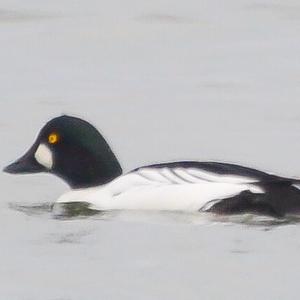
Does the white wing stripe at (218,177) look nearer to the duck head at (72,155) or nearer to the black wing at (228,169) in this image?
the black wing at (228,169)

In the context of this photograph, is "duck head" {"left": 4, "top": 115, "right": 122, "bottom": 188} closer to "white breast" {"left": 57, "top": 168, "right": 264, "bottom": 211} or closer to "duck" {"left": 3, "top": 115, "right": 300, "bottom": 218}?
"duck" {"left": 3, "top": 115, "right": 300, "bottom": 218}

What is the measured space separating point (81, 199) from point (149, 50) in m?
7.49

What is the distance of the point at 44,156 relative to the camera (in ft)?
47.8

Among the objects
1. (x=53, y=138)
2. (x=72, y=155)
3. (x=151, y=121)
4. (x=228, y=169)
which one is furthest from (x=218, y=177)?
(x=151, y=121)

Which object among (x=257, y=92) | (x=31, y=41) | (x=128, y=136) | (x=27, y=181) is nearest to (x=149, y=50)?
(x=31, y=41)

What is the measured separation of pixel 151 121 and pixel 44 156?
3.25 meters

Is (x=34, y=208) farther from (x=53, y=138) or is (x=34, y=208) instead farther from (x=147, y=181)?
(x=147, y=181)

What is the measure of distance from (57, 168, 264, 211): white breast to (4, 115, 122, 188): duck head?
1.25ft

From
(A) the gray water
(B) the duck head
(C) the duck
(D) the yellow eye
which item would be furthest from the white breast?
(D) the yellow eye

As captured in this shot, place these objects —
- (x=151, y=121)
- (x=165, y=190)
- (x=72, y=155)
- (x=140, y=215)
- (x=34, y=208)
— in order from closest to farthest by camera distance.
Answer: (x=140, y=215), (x=165, y=190), (x=34, y=208), (x=72, y=155), (x=151, y=121)

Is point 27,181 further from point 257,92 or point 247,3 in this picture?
point 247,3

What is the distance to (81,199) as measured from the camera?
1418 cm

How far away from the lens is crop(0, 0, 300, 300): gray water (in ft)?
39.9

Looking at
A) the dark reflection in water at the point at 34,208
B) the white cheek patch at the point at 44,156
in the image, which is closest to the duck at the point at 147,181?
the white cheek patch at the point at 44,156
